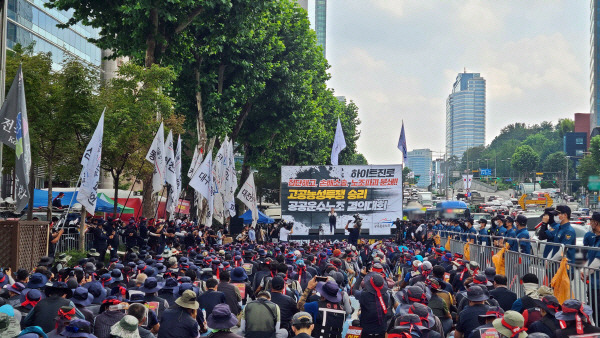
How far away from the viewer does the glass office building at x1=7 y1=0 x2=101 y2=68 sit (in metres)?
41.9

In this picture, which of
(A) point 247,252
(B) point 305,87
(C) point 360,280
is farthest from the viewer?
(B) point 305,87

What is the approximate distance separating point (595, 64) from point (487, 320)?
136376 millimetres

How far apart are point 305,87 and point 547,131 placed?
156 metres

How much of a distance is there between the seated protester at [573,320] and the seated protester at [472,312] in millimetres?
1244

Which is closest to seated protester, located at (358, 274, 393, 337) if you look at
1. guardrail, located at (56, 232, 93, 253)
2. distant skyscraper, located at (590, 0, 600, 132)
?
guardrail, located at (56, 232, 93, 253)

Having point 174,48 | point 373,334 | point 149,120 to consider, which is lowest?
point 373,334

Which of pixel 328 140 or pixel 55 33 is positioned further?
pixel 328 140

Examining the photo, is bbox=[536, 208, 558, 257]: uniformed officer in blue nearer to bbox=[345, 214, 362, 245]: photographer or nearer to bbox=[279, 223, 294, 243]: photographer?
bbox=[345, 214, 362, 245]: photographer

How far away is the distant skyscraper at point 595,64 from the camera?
424 feet

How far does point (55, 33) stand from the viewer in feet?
160

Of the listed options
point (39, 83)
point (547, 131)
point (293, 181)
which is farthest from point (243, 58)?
point (547, 131)

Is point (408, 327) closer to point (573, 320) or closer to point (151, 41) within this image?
point (573, 320)

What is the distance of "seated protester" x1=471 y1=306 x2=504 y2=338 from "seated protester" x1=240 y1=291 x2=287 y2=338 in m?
2.28

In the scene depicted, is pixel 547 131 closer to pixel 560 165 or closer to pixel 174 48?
pixel 560 165
